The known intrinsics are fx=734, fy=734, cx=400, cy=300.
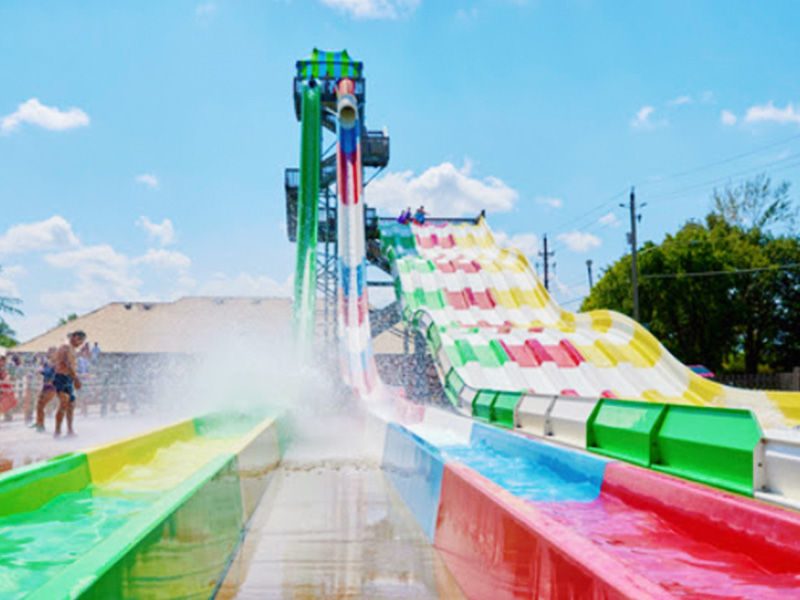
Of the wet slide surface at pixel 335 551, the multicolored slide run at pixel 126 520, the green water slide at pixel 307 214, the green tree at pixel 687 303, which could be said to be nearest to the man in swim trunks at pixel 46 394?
the multicolored slide run at pixel 126 520

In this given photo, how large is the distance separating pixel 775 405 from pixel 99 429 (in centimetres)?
812

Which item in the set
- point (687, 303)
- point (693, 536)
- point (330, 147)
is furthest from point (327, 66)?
point (693, 536)

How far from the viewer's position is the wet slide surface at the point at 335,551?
2803 millimetres

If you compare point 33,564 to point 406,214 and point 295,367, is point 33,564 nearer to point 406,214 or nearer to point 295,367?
point 295,367

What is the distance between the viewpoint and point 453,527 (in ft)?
10.5

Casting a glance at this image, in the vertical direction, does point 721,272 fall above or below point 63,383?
above

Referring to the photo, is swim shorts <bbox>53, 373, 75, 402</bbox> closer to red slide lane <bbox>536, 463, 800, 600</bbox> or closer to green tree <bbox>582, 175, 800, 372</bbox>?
red slide lane <bbox>536, 463, 800, 600</bbox>

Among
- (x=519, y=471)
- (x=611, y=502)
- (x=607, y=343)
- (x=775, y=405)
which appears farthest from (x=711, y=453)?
(x=607, y=343)

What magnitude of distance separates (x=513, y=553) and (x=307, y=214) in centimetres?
1602

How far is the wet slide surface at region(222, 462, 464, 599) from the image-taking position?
2.80 m

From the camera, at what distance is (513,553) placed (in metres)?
2.26

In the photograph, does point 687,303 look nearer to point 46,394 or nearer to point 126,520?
point 46,394

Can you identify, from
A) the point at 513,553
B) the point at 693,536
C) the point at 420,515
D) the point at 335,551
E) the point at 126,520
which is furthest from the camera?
the point at 420,515

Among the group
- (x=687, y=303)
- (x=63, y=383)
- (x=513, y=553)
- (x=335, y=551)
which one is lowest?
(x=335, y=551)
